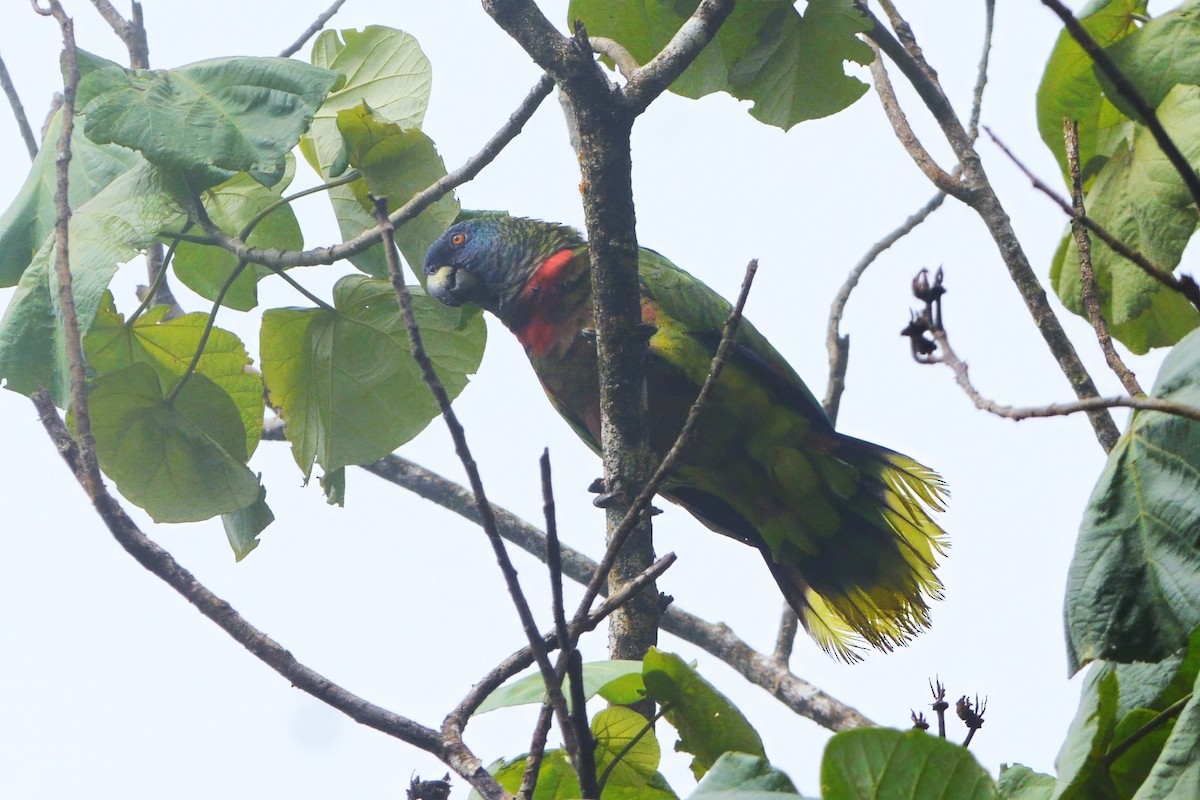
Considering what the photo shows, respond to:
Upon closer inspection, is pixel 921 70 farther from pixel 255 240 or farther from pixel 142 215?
pixel 142 215

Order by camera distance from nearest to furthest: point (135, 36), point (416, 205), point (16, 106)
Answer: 1. point (416, 205)
2. point (16, 106)
3. point (135, 36)

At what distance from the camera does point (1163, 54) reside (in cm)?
224

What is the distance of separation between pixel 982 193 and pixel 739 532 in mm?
1712

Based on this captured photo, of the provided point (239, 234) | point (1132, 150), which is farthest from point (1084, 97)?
point (239, 234)

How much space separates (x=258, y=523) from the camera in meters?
2.93

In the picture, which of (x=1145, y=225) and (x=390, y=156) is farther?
(x=390, y=156)

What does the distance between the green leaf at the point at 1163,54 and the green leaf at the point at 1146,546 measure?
908mm

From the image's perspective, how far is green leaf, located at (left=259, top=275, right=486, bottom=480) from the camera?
296cm

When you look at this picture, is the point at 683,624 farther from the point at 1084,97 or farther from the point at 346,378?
the point at 1084,97

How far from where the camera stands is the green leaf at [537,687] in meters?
1.62

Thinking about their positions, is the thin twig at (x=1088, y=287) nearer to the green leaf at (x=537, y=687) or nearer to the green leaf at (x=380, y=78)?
the green leaf at (x=537, y=687)

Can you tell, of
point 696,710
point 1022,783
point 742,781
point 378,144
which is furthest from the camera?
point 378,144

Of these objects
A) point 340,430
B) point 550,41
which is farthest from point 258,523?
point 550,41

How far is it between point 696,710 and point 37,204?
208 centimetres
